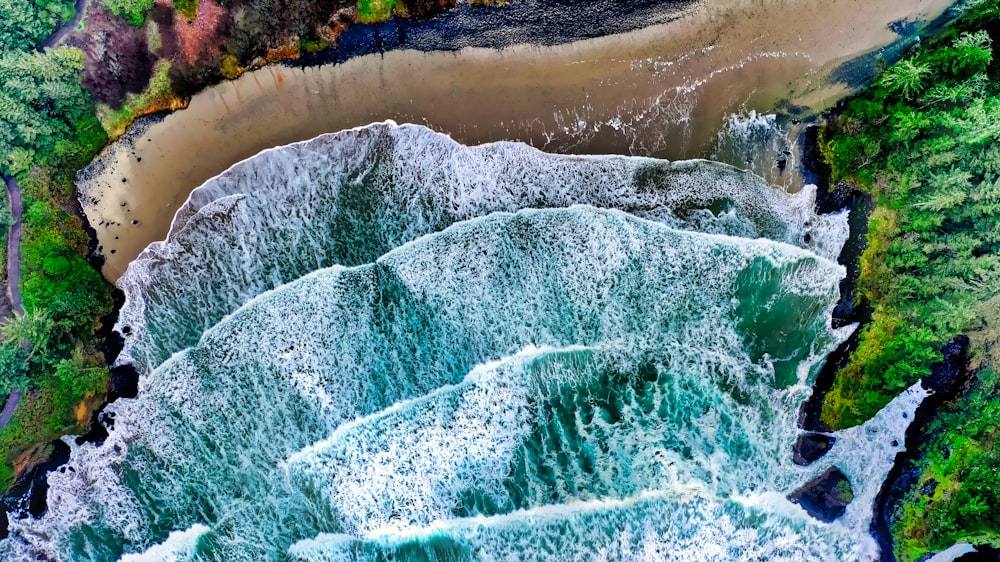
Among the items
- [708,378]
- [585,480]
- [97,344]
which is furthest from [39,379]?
[708,378]

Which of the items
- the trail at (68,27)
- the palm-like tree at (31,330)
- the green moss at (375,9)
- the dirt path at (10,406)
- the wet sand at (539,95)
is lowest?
the dirt path at (10,406)

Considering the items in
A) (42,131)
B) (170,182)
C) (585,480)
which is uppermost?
(42,131)

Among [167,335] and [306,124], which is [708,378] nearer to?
[306,124]

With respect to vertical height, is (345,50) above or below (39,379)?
above

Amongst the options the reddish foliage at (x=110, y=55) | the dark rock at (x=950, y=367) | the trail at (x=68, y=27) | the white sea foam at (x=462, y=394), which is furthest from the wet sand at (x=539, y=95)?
the dark rock at (x=950, y=367)

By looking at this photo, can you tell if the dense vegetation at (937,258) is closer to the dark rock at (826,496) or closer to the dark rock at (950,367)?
the dark rock at (950,367)

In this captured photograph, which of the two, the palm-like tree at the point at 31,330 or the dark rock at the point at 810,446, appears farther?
the dark rock at the point at 810,446

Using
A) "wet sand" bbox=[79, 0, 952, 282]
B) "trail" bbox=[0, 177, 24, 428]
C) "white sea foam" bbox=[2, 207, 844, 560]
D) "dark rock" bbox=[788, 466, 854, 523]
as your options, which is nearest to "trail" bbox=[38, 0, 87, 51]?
"wet sand" bbox=[79, 0, 952, 282]
